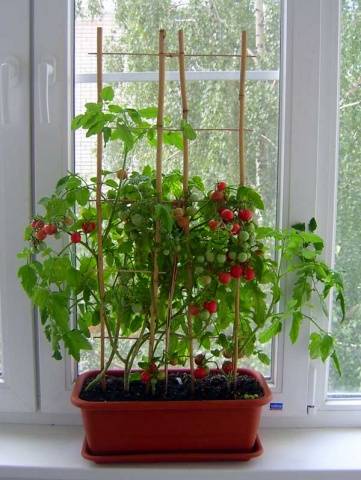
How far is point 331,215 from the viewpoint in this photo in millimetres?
1248

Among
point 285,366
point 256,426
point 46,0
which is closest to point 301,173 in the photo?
point 285,366

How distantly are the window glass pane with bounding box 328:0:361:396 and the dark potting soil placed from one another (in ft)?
0.98

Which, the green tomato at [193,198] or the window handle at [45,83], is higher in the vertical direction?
the window handle at [45,83]

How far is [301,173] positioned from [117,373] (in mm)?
641

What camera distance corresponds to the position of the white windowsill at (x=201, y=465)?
3.62ft

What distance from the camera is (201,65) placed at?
4.01 feet

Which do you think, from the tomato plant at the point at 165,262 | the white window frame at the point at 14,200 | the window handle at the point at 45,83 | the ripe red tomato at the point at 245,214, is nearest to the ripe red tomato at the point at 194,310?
the tomato plant at the point at 165,262

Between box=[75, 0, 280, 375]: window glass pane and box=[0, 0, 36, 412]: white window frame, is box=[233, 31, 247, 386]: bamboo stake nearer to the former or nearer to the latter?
box=[75, 0, 280, 375]: window glass pane

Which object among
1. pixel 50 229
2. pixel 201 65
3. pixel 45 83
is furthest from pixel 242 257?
pixel 45 83

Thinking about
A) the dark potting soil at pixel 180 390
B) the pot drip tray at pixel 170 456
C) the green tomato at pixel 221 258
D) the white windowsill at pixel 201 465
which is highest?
the green tomato at pixel 221 258

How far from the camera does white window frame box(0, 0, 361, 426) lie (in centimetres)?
118

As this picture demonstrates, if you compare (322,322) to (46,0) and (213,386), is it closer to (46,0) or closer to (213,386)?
(213,386)

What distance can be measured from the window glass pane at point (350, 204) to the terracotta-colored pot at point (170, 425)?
315 mm

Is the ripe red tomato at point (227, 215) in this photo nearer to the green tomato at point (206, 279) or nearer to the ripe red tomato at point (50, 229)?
the green tomato at point (206, 279)
